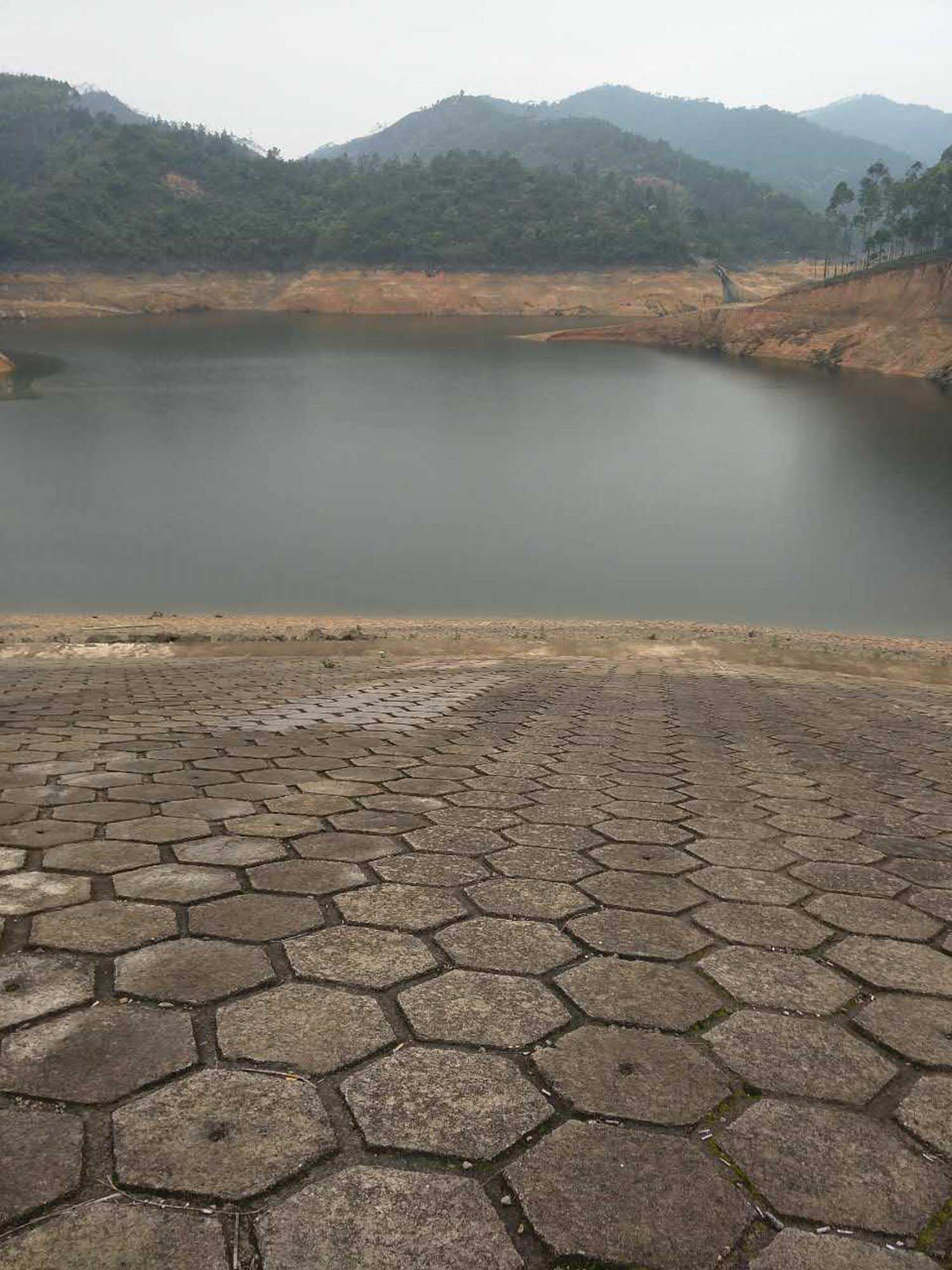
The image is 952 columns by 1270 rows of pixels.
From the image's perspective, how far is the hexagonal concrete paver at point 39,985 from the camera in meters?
1.64

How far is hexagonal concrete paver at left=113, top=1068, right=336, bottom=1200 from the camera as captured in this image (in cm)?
125

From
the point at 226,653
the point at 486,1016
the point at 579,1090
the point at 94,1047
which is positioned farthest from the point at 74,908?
the point at 226,653

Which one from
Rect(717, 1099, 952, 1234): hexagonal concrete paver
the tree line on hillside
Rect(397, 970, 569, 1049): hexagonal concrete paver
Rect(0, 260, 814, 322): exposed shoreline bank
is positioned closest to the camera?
Rect(717, 1099, 952, 1234): hexagonal concrete paver

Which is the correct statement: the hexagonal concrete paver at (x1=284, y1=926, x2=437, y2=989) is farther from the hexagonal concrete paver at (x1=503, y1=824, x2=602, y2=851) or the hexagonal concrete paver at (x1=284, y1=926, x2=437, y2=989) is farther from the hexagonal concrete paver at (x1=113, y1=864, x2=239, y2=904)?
the hexagonal concrete paver at (x1=503, y1=824, x2=602, y2=851)

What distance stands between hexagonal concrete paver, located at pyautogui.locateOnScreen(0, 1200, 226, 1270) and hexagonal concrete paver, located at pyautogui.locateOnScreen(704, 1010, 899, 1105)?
2.97 ft

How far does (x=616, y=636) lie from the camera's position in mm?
12438

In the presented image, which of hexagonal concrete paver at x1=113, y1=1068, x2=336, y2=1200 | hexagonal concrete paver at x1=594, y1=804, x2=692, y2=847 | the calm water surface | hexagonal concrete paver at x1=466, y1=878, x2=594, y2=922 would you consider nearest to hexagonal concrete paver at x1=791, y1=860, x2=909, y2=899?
hexagonal concrete paver at x1=594, y1=804, x2=692, y2=847

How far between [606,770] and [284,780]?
1.33 meters

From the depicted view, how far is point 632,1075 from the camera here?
1.52 meters

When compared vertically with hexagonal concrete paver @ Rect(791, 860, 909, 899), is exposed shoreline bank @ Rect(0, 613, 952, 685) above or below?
below

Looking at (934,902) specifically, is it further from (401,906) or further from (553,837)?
(401,906)

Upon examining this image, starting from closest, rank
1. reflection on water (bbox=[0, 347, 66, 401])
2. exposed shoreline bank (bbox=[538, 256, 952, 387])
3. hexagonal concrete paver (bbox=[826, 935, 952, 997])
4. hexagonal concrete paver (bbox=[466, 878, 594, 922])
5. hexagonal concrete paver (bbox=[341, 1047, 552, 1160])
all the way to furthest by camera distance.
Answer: hexagonal concrete paver (bbox=[341, 1047, 552, 1160]) < hexagonal concrete paver (bbox=[826, 935, 952, 997]) < hexagonal concrete paver (bbox=[466, 878, 594, 922]) < reflection on water (bbox=[0, 347, 66, 401]) < exposed shoreline bank (bbox=[538, 256, 952, 387])

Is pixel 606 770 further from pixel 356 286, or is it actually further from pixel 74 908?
pixel 356 286

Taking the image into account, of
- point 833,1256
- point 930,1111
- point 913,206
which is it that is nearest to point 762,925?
point 930,1111
